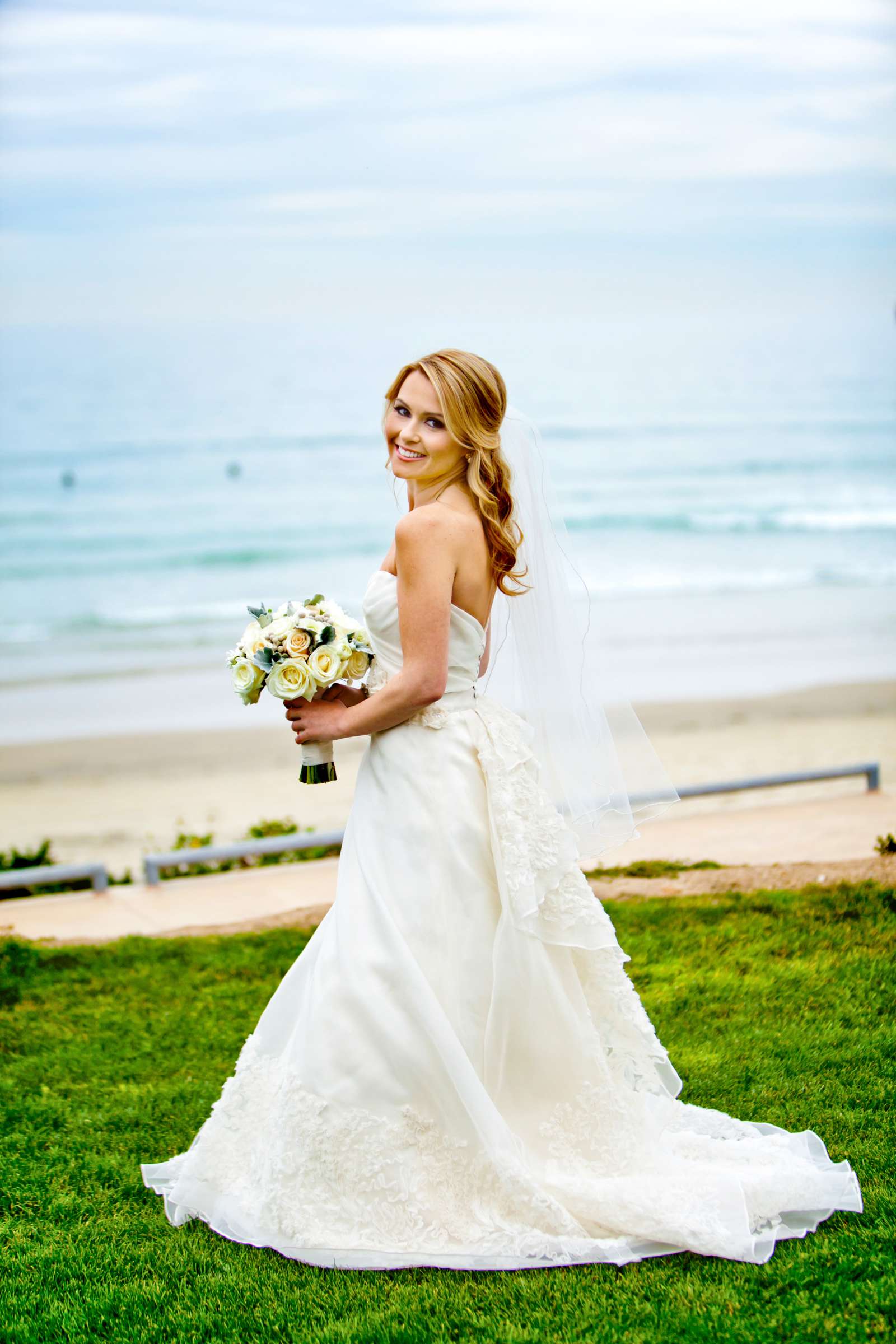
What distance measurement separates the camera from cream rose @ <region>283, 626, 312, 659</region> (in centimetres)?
337

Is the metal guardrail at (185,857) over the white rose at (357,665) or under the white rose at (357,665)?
under

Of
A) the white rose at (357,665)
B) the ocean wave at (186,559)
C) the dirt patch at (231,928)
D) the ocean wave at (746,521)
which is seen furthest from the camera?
the ocean wave at (746,521)

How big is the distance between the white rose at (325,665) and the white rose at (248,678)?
0.16 meters

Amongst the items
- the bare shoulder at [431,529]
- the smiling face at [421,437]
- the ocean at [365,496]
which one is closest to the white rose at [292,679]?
the bare shoulder at [431,529]

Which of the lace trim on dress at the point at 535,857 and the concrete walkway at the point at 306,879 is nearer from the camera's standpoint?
the lace trim on dress at the point at 535,857

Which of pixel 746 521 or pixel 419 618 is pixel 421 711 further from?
pixel 746 521

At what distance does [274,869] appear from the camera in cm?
759

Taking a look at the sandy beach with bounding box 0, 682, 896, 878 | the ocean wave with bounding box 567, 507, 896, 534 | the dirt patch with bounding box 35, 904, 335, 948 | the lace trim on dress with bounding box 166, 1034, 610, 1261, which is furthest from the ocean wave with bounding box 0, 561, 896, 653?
the lace trim on dress with bounding box 166, 1034, 610, 1261

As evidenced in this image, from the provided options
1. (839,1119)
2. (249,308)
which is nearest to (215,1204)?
(839,1119)

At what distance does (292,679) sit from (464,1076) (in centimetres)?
108

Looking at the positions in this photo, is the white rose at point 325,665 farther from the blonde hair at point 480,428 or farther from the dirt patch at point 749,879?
the dirt patch at point 749,879

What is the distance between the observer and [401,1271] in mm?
3230

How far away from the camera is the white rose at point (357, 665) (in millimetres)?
3480

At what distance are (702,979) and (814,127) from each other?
48.8 meters
